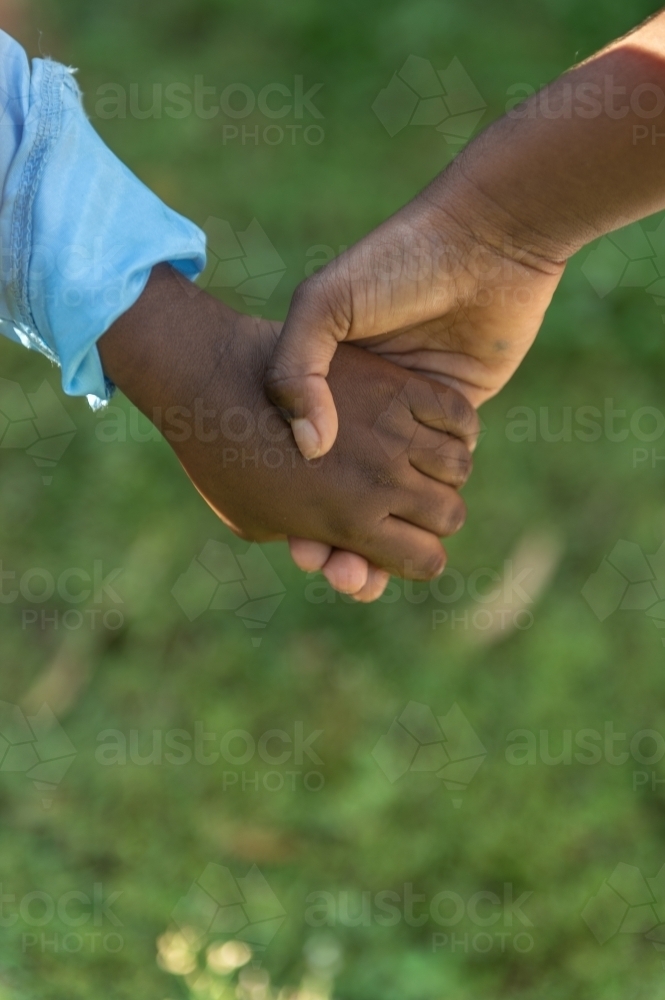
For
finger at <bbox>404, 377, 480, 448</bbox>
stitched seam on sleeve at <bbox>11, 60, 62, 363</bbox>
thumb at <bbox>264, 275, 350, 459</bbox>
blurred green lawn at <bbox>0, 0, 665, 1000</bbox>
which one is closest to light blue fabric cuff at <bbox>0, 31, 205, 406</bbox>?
stitched seam on sleeve at <bbox>11, 60, 62, 363</bbox>

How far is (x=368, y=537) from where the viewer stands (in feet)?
5.42

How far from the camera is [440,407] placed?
166 cm

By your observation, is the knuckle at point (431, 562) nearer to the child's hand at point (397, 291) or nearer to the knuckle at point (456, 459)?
the knuckle at point (456, 459)

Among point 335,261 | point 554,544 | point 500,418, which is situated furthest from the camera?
point 500,418

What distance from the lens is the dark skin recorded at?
5.06 ft

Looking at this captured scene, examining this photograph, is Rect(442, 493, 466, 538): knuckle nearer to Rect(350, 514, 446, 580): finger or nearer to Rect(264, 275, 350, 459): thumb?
Rect(350, 514, 446, 580): finger

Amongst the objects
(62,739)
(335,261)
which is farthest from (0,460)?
(335,261)

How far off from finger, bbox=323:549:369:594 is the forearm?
0.55 meters

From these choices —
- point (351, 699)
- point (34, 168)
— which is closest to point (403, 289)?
point (34, 168)

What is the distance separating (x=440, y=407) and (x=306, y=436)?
28 centimetres

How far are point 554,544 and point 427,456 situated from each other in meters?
0.68

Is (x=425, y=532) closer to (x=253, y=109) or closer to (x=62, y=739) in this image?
(x=62, y=739)

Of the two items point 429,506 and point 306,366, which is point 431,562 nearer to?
point 429,506

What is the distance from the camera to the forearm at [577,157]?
1.29 m
